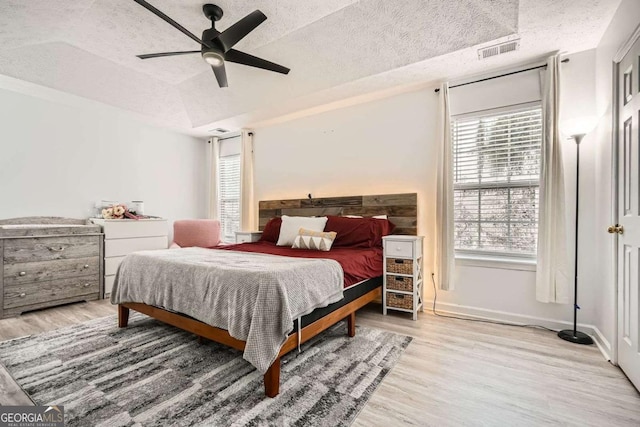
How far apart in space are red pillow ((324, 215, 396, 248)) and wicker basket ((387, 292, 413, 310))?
22.1 inches

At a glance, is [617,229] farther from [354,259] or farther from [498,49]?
[354,259]

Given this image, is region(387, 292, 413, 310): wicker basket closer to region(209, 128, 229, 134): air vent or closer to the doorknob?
the doorknob

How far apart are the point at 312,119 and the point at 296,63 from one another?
109cm

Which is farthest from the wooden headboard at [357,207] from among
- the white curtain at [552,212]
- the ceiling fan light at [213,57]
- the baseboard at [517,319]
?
the ceiling fan light at [213,57]

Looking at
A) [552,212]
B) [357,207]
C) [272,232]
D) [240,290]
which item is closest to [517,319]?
[552,212]

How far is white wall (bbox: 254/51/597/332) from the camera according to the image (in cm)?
266

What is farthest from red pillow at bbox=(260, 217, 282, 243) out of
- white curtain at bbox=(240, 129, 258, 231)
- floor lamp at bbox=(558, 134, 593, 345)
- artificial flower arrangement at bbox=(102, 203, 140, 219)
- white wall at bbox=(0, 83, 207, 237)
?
floor lamp at bbox=(558, 134, 593, 345)

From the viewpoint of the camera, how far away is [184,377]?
1855 millimetres

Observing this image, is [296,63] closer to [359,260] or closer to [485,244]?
[359,260]

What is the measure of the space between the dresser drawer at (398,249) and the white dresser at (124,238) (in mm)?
3331

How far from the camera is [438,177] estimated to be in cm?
312

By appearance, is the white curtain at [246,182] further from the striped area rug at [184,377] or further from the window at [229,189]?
the striped area rug at [184,377]

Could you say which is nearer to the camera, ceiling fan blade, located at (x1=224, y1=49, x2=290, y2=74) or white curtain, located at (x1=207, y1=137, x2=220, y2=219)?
ceiling fan blade, located at (x1=224, y1=49, x2=290, y2=74)

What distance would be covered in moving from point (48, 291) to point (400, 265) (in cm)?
387
